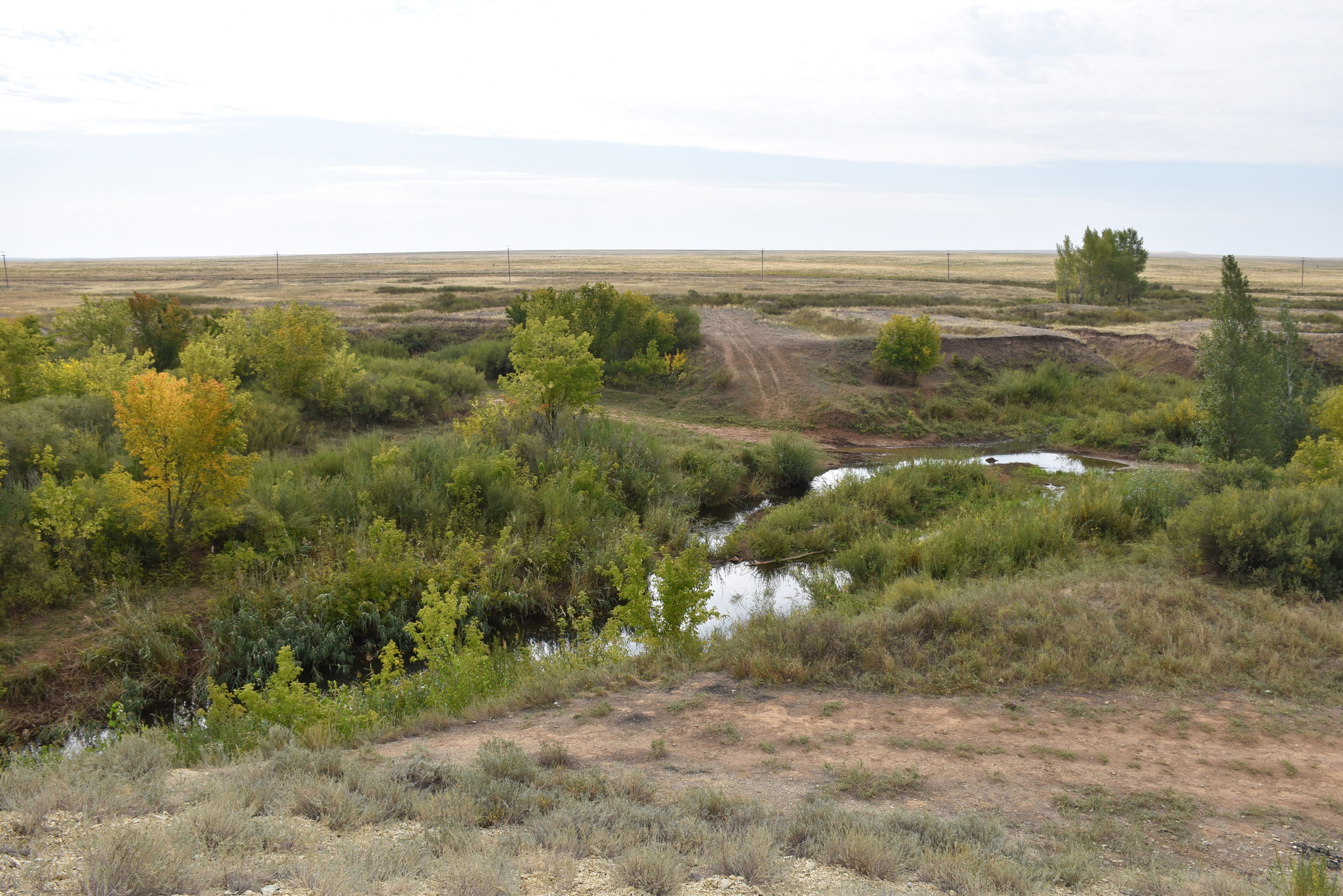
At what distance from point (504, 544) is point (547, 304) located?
57.0 feet

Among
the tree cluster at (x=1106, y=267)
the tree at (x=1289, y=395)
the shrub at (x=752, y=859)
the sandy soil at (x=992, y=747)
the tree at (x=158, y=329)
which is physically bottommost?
the sandy soil at (x=992, y=747)

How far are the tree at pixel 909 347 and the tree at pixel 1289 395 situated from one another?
13.9m

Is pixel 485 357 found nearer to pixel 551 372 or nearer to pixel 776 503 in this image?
pixel 551 372

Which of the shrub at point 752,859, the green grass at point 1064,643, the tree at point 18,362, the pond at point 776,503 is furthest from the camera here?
the tree at point 18,362

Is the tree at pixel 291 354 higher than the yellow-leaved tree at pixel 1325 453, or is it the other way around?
the tree at pixel 291 354

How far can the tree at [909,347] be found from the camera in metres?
30.6

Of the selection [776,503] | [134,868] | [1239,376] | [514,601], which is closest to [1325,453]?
[1239,376]

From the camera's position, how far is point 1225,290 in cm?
1583

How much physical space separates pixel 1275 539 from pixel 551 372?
1443 cm

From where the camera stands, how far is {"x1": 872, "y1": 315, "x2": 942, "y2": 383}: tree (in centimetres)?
3056

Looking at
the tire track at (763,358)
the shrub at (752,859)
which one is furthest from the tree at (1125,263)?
the shrub at (752,859)

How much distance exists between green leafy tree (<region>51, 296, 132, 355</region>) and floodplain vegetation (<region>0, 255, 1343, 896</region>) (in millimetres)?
86

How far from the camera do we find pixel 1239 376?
1558cm

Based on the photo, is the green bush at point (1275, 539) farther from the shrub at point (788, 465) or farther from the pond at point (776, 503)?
the shrub at point (788, 465)
